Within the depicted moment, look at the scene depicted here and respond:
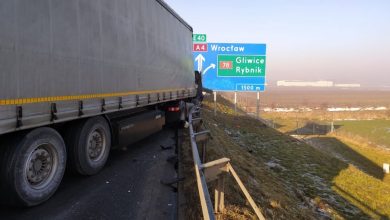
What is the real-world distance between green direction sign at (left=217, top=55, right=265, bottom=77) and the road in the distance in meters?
15.4

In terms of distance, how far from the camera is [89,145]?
7.44m

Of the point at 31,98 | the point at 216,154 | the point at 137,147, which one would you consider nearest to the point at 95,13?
the point at 31,98

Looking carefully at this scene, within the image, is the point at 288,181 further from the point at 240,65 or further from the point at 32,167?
the point at 240,65

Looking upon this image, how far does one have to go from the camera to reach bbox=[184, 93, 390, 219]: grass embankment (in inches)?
344

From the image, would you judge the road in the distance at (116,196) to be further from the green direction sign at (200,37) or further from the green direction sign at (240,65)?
the green direction sign at (240,65)

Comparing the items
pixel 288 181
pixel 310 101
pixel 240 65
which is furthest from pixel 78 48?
pixel 310 101

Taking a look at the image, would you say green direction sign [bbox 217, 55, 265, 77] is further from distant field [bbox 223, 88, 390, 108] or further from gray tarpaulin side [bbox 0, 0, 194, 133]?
distant field [bbox 223, 88, 390, 108]

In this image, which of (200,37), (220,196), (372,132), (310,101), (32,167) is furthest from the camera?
Answer: (310,101)

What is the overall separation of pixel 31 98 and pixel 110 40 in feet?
9.54

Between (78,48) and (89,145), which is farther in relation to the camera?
(89,145)

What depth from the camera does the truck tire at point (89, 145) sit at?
Result: 6820 millimetres

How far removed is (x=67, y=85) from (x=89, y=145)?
5.44ft

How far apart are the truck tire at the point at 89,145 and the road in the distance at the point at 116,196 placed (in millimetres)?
277

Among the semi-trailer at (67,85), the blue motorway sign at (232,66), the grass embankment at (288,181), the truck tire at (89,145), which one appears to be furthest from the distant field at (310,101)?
the truck tire at (89,145)
